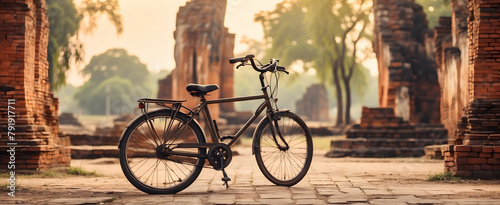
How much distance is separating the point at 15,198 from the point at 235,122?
23.8m

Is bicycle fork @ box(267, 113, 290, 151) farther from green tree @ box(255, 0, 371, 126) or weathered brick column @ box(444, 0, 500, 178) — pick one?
green tree @ box(255, 0, 371, 126)

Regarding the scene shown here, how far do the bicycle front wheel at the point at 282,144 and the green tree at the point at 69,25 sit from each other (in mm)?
16689

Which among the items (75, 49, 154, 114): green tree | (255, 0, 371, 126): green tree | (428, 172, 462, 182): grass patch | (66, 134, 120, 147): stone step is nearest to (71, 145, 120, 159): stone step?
(66, 134, 120, 147): stone step

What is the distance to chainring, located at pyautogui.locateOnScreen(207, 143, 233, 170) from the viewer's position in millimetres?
6105

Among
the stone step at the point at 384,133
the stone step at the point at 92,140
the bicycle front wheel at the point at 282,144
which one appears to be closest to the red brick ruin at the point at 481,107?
the bicycle front wheel at the point at 282,144

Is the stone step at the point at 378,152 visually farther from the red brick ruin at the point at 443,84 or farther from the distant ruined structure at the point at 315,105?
the distant ruined structure at the point at 315,105

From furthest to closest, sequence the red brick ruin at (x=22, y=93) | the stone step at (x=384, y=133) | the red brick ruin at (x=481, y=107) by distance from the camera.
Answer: the stone step at (x=384, y=133), the red brick ruin at (x=22, y=93), the red brick ruin at (x=481, y=107)

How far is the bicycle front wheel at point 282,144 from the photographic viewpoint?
6344 mm

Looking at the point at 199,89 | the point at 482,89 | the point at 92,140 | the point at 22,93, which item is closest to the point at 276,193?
the point at 199,89

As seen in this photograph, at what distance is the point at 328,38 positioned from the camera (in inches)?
1217

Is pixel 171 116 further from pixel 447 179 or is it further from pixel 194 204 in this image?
pixel 447 179

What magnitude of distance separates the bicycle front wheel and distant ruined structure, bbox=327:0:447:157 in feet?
34.4

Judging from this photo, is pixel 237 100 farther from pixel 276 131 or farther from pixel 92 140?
pixel 92 140

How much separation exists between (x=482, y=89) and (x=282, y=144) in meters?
3.02
